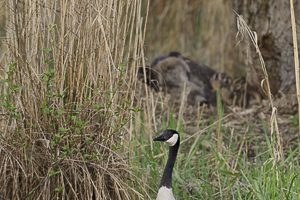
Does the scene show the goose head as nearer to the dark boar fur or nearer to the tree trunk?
the tree trunk

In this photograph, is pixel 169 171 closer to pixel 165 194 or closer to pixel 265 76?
pixel 165 194

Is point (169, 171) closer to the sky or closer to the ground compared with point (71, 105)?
closer to the ground

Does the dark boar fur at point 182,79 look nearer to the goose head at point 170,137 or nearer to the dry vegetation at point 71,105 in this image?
the dry vegetation at point 71,105

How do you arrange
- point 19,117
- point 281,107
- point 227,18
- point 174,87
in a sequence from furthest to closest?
point 227,18 < point 174,87 < point 281,107 < point 19,117

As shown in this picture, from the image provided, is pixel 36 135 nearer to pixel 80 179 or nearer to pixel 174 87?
pixel 80 179

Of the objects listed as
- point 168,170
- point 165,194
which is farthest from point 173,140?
point 165,194

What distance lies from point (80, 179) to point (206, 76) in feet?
11.8

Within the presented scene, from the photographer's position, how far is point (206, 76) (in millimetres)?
8234

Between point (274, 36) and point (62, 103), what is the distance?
10.1ft

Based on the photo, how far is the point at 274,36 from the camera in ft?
24.4

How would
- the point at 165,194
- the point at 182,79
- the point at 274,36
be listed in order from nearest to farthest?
the point at 165,194 < the point at 274,36 < the point at 182,79

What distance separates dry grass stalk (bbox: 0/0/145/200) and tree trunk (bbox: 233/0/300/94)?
2778 millimetres

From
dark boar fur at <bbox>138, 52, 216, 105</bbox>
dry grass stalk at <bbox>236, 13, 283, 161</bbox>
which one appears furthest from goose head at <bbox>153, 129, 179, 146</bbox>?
dark boar fur at <bbox>138, 52, 216, 105</bbox>

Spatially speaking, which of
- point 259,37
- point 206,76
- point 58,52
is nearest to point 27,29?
point 58,52
